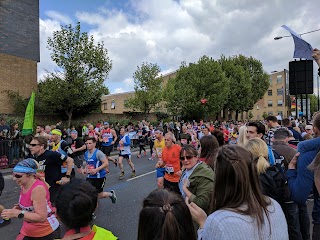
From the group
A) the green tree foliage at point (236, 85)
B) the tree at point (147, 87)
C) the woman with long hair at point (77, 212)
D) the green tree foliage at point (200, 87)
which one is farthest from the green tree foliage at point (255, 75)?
the woman with long hair at point (77, 212)

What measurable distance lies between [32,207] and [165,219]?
2.03 metres

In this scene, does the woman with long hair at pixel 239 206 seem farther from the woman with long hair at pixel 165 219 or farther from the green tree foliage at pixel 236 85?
the green tree foliage at pixel 236 85

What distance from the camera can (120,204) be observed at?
634 cm

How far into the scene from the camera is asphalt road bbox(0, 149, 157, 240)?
4.83 meters

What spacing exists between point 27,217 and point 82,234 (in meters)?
1.21

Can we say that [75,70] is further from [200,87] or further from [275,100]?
[275,100]

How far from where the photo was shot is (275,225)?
159 centimetres

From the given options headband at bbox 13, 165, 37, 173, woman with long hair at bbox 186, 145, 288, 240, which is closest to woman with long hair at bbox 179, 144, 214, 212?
woman with long hair at bbox 186, 145, 288, 240

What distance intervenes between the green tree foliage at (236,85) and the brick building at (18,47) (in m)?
27.0

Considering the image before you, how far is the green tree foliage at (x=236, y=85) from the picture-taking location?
135ft

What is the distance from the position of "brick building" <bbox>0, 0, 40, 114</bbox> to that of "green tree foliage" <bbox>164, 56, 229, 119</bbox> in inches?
623

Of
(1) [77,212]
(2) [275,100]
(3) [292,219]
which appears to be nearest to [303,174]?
(3) [292,219]

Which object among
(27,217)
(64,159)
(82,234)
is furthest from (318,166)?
(64,159)

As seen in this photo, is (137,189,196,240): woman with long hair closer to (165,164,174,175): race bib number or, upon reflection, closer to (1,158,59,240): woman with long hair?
(1,158,59,240): woman with long hair
